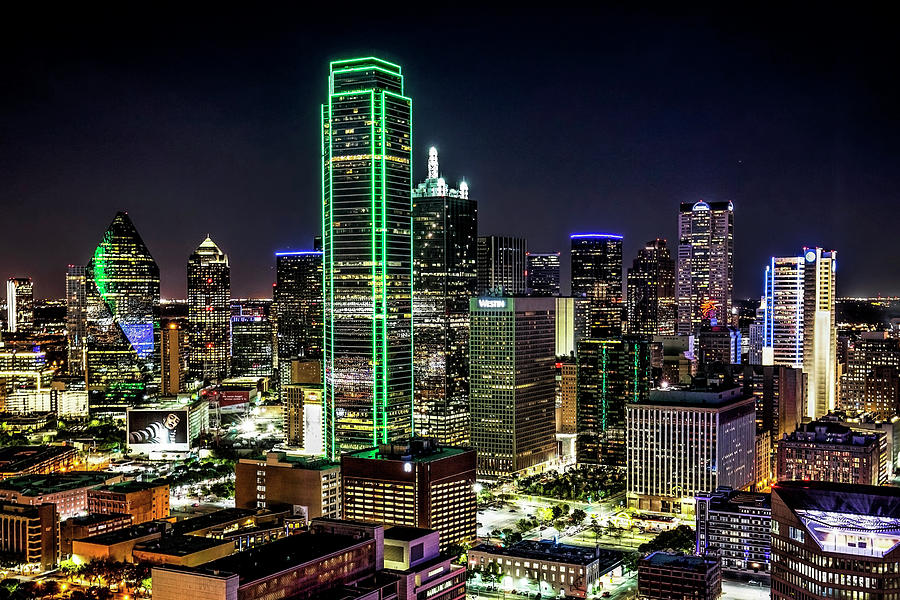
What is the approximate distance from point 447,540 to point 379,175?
19.1 m

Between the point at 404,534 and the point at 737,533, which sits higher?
the point at 404,534

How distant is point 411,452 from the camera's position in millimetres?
36656

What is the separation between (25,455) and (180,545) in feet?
70.5

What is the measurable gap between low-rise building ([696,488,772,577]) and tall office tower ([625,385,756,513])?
7.30 metres

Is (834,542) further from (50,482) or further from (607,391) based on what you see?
(607,391)

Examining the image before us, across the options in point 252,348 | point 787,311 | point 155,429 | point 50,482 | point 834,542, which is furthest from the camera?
point 252,348

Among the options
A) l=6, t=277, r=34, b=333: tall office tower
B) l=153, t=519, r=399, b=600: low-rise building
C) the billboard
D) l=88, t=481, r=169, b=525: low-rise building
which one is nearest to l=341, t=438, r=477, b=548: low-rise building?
l=88, t=481, r=169, b=525: low-rise building

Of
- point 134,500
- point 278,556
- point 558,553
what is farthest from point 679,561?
point 134,500

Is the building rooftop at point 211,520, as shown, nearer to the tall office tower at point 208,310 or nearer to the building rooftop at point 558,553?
the building rooftop at point 558,553

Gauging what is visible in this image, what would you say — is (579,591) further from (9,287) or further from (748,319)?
(9,287)

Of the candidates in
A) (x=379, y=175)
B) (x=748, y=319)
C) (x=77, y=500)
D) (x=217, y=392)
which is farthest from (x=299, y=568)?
(x=748, y=319)

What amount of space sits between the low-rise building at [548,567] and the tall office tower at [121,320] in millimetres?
44359

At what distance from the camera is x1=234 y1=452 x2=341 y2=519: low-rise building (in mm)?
37875

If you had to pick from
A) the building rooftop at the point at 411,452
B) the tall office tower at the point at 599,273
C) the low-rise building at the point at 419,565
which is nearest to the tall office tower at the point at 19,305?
the tall office tower at the point at 599,273
